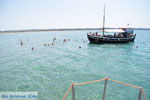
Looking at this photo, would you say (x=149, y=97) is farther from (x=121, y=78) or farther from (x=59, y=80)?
(x=59, y=80)

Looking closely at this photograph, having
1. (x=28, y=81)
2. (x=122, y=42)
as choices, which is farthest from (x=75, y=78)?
(x=122, y=42)

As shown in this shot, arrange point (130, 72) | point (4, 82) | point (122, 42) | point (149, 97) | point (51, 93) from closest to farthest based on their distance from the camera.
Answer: point (149, 97)
point (51, 93)
point (4, 82)
point (130, 72)
point (122, 42)

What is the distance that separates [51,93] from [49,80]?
2491mm

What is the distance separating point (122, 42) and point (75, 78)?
29775mm

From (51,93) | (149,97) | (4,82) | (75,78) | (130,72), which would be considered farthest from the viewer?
(130,72)

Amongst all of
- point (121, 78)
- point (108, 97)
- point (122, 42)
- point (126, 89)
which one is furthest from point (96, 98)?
point (122, 42)

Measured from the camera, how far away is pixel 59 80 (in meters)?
11.5

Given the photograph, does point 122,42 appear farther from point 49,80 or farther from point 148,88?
point 49,80

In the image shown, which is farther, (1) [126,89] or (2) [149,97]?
(1) [126,89]

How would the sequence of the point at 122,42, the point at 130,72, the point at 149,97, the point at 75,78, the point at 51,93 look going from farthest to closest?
the point at 122,42 < the point at 130,72 < the point at 75,78 < the point at 51,93 < the point at 149,97

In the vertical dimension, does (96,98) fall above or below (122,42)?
below

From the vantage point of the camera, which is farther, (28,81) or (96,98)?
(28,81)

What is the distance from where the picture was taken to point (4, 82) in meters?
11.1

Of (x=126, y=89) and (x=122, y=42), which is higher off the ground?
(x=122, y=42)
